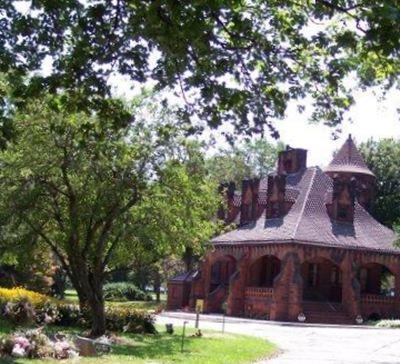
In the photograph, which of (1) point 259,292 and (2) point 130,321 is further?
(1) point 259,292

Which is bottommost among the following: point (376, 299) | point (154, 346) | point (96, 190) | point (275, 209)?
point (154, 346)

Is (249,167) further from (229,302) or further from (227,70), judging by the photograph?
(227,70)

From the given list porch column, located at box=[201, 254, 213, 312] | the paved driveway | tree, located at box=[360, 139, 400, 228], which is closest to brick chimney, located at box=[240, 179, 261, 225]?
porch column, located at box=[201, 254, 213, 312]

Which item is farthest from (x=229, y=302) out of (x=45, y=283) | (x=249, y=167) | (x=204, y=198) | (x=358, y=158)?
(x=249, y=167)

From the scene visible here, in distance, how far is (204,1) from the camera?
8055 millimetres

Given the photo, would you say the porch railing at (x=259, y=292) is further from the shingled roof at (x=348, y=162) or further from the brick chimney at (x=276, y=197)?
the shingled roof at (x=348, y=162)

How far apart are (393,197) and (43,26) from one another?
52.7 metres

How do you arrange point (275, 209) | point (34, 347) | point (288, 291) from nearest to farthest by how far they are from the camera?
point (34, 347), point (288, 291), point (275, 209)

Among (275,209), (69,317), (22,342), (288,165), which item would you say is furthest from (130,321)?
(288,165)

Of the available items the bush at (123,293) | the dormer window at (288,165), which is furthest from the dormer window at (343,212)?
the bush at (123,293)

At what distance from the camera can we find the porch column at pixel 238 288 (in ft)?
150

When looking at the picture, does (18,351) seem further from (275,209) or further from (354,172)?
(354,172)

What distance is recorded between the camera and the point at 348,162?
5528 centimetres

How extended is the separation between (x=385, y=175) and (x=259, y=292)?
73.2ft
